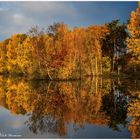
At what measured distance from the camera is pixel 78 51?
39188 mm

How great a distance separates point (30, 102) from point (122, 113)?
5.24 meters

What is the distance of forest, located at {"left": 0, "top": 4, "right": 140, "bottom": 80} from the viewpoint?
115 feet

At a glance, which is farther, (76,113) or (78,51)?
(78,51)

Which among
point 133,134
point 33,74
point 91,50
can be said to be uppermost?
point 91,50

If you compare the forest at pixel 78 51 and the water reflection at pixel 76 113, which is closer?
the water reflection at pixel 76 113

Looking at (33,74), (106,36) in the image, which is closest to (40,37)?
(33,74)

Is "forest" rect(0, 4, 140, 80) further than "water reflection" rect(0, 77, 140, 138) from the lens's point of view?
Yes

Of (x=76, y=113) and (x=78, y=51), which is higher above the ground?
(x=78, y=51)

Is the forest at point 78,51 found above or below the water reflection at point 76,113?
above

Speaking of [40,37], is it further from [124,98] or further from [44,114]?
→ [44,114]

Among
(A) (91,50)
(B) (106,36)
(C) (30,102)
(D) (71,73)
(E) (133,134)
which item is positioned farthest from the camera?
(B) (106,36)

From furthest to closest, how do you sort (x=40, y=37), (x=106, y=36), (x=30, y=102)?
(x=106, y=36), (x=40, y=37), (x=30, y=102)

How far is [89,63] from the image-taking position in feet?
154

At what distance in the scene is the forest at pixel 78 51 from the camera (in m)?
35.1
